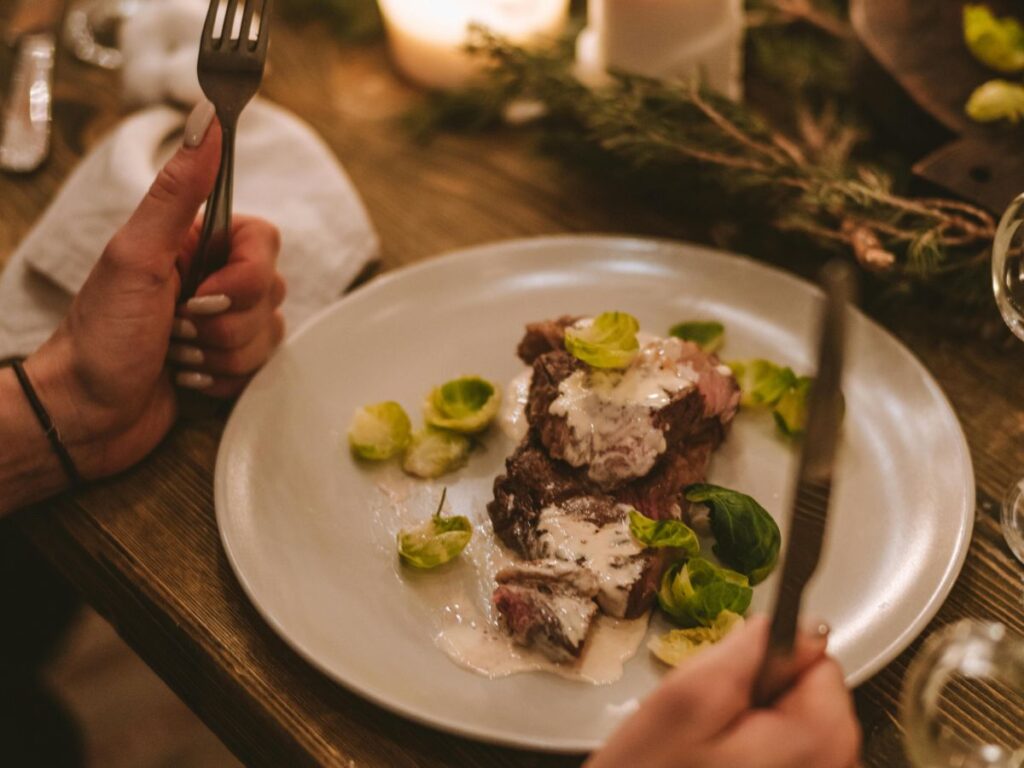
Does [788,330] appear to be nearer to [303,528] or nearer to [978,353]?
[978,353]

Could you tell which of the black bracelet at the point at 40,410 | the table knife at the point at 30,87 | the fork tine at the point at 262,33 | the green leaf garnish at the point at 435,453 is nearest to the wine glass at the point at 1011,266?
the green leaf garnish at the point at 435,453

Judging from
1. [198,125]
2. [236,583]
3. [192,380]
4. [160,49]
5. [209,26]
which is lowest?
[236,583]

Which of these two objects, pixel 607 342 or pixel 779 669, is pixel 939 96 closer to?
pixel 607 342

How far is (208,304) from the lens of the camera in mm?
1358

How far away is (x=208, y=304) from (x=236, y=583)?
38 cm

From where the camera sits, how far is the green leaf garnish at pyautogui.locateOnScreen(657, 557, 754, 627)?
3.62 ft

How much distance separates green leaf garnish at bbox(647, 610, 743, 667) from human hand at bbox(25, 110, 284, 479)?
0.72 meters

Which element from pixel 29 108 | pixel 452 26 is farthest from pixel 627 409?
pixel 29 108

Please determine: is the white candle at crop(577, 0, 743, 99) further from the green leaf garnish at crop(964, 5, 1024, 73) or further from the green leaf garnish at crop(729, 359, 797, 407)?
the green leaf garnish at crop(729, 359, 797, 407)

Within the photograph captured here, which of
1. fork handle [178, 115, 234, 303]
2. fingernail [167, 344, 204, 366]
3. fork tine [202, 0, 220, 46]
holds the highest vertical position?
fork tine [202, 0, 220, 46]

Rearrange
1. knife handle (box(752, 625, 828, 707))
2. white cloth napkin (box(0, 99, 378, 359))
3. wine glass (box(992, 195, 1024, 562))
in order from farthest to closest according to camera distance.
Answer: white cloth napkin (box(0, 99, 378, 359)) < wine glass (box(992, 195, 1024, 562)) < knife handle (box(752, 625, 828, 707))

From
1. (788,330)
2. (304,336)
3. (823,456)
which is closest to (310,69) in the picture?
(304,336)

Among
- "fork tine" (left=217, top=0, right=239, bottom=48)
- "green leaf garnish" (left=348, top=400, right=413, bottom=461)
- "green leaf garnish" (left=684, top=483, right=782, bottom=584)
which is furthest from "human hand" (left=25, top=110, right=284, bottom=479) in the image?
"green leaf garnish" (left=684, top=483, right=782, bottom=584)

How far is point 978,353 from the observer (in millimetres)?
1524
